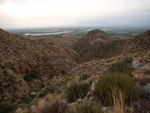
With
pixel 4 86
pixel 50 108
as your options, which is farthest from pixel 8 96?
pixel 50 108

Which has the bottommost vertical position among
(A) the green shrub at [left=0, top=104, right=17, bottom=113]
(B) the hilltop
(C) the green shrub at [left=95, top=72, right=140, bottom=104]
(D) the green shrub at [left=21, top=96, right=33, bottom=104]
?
(D) the green shrub at [left=21, top=96, right=33, bottom=104]

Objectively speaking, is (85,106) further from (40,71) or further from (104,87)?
(40,71)

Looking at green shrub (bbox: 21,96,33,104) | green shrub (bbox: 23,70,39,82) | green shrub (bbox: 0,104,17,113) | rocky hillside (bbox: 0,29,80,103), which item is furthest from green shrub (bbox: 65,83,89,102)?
green shrub (bbox: 23,70,39,82)

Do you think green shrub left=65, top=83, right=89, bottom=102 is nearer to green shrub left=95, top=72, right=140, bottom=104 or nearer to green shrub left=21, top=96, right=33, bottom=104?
green shrub left=95, top=72, right=140, bottom=104

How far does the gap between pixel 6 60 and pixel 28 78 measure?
2920 mm

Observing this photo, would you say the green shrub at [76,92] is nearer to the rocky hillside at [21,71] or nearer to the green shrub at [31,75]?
the rocky hillside at [21,71]

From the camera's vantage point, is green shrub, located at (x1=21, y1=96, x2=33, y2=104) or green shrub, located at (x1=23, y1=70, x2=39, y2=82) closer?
green shrub, located at (x1=21, y1=96, x2=33, y2=104)

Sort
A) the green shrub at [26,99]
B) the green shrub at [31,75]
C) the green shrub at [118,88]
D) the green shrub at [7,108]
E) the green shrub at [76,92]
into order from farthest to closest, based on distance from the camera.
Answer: the green shrub at [31,75]
the green shrub at [26,99]
the green shrub at [7,108]
the green shrub at [76,92]
the green shrub at [118,88]

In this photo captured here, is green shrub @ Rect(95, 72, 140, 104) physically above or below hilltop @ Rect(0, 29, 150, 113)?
above

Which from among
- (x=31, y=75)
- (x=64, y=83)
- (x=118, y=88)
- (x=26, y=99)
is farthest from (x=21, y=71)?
(x=118, y=88)

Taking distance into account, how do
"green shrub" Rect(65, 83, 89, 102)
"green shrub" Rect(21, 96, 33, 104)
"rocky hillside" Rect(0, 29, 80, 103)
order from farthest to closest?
"rocky hillside" Rect(0, 29, 80, 103), "green shrub" Rect(21, 96, 33, 104), "green shrub" Rect(65, 83, 89, 102)

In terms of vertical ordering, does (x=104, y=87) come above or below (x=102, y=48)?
above

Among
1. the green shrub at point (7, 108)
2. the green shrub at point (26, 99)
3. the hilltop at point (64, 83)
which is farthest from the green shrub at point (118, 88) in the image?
the green shrub at point (26, 99)

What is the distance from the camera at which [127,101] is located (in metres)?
2.90
